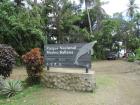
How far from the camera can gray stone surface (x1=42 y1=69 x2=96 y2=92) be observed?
1044cm

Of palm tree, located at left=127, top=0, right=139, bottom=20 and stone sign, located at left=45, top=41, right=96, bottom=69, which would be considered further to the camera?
palm tree, located at left=127, top=0, right=139, bottom=20

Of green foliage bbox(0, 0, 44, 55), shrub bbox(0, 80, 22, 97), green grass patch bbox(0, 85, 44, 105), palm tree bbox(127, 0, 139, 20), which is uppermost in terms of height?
palm tree bbox(127, 0, 139, 20)

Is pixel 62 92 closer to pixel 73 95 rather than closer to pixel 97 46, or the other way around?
pixel 73 95

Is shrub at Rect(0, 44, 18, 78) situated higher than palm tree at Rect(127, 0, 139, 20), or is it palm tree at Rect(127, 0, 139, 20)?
palm tree at Rect(127, 0, 139, 20)

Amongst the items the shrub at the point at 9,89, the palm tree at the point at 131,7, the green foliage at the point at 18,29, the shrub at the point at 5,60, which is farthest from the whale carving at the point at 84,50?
the palm tree at the point at 131,7

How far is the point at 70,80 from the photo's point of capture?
10.7m

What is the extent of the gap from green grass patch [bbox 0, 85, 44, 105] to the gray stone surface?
567 millimetres

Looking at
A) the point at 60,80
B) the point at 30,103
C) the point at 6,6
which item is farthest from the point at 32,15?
the point at 30,103

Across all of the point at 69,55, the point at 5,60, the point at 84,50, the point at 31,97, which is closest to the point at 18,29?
the point at 5,60

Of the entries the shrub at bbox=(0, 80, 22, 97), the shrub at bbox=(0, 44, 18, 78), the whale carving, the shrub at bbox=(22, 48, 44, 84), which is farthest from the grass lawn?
the shrub at bbox=(0, 44, 18, 78)

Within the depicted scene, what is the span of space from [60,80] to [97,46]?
1065 inches

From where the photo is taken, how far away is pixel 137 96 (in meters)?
10.3

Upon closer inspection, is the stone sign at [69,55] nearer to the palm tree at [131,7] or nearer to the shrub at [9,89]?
the shrub at [9,89]

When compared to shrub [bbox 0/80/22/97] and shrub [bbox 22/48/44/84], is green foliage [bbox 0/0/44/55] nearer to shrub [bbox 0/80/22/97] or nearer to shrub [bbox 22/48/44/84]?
shrub [bbox 22/48/44/84]
